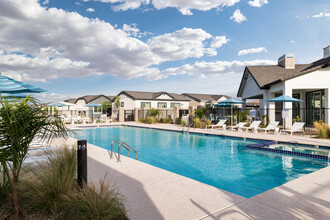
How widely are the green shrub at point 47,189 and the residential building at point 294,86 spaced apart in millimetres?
14799

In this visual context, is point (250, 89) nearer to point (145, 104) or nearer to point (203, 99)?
point (145, 104)

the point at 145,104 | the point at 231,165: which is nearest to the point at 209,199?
the point at 231,165

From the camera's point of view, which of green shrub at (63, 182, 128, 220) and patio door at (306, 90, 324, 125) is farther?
patio door at (306, 90, 324, 125)

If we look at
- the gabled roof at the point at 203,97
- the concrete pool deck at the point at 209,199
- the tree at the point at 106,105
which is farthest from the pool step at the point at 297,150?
the gabled roof at the point at 203,97

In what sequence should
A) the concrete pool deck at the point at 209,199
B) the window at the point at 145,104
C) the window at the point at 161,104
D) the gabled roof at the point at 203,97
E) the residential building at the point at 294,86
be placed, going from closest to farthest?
the concrete pool deck at the point at 209,199, the residential building at the point at 294,86, the window at the point at 145,104, the window at the point at 161,104, the gabled roof at the point at 203,97

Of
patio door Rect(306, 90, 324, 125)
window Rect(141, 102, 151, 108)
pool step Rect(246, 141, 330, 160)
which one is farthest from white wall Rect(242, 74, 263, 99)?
window Rect(141, 102, 151, 108)

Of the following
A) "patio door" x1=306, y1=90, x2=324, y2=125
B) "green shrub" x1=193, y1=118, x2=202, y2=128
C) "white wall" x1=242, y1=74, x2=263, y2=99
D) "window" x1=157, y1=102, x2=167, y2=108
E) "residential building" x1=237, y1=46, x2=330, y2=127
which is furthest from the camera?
"window" x1=157, y1=102, x2=167, y2=108

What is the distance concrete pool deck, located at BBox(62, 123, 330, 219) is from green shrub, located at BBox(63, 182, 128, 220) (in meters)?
0.32

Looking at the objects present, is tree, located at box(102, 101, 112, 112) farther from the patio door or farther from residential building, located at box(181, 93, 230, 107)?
the patio door

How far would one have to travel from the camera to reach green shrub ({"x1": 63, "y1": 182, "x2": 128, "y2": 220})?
2.61 meters

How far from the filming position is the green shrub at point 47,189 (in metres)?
3.03

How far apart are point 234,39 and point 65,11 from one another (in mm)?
13787

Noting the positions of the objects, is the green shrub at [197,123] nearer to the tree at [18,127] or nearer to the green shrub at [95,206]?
the green shrub at [95,206]

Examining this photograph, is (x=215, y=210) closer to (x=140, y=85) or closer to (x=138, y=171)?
(x=138, y=171)
